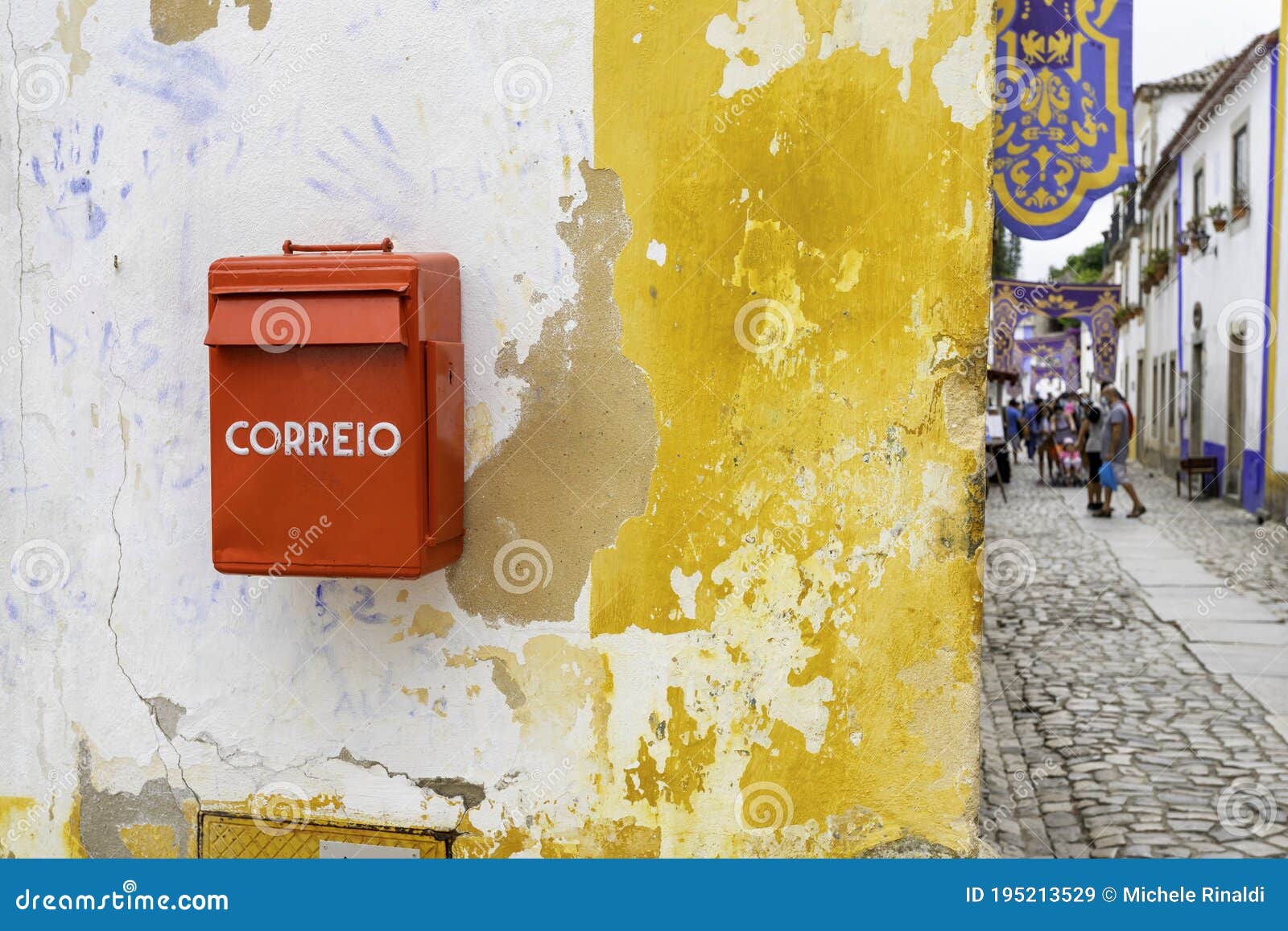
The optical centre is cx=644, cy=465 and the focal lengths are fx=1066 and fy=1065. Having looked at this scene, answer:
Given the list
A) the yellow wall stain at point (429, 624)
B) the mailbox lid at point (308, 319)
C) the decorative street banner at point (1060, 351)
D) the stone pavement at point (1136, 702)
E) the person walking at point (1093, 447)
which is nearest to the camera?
the mailbox lid at point (308, 319)

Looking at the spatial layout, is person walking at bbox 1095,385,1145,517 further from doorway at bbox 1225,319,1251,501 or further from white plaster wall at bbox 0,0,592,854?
white plaster wall at bbox 0,0,592,854

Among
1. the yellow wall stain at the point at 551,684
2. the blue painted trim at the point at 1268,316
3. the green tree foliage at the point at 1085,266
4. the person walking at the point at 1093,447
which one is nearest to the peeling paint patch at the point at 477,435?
the yellow wall stain at the point at 551,684

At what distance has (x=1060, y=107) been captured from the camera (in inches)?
129

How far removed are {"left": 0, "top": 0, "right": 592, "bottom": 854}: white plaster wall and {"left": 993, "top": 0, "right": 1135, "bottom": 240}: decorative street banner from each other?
1.41 metres

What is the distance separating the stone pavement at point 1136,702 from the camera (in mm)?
4375

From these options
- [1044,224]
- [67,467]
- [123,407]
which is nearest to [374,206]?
[123,407]

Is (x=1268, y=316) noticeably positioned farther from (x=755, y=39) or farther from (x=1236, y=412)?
(x=755, y=39)

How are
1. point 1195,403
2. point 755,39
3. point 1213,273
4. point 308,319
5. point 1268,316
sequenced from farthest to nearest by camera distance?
point 1195,403, point 1213,273, point 1268,316, point 755,39, point 308,319

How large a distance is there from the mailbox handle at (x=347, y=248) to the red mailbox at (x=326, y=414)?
88mm

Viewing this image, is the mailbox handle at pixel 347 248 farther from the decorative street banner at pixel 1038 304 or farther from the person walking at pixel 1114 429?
the person walking at pixel 1114 429

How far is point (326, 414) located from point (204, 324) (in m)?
0.63

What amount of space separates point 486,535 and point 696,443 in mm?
601

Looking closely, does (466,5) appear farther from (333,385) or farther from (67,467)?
(67,467)

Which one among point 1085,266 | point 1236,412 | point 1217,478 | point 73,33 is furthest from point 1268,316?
point 1085,266
